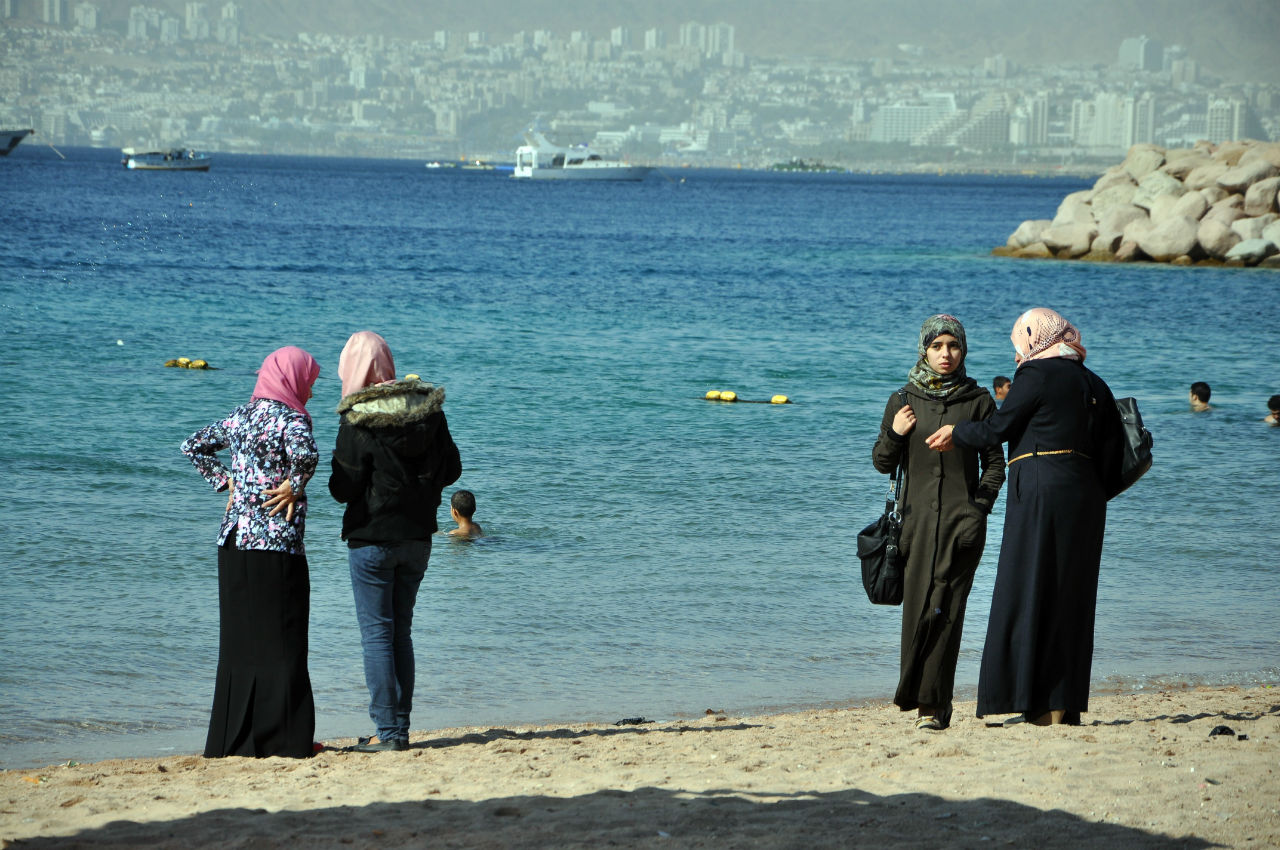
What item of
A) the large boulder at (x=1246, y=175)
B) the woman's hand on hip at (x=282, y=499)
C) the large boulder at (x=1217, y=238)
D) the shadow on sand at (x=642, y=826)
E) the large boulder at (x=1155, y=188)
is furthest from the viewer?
the large boulder at (x=1155, y=188)

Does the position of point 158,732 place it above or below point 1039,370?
below

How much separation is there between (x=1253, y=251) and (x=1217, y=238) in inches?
45.1

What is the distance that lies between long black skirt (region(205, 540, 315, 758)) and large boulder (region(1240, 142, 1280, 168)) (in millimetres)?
46565

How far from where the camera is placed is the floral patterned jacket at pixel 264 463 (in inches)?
204

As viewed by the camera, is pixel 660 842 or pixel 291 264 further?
pixel 291 264

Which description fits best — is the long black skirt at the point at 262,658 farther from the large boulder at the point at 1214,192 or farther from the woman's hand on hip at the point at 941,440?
the large boulder at the point at 1214,192

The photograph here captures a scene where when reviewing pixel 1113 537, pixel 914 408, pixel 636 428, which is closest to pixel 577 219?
pixel 636 428

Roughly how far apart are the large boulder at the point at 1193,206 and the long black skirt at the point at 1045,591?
142 feet

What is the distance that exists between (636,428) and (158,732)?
34.7 feet

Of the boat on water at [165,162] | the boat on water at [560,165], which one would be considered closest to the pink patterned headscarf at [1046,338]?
the boat on water at [165,162]

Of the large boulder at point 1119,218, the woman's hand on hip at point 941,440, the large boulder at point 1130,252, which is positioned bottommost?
the woman's hand on hip at point 941,440

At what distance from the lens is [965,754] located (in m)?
5.41

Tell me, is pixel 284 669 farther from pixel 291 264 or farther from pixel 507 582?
pixel 291 264

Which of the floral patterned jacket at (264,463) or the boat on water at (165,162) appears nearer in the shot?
the floral patterned jacket at (264,463)
